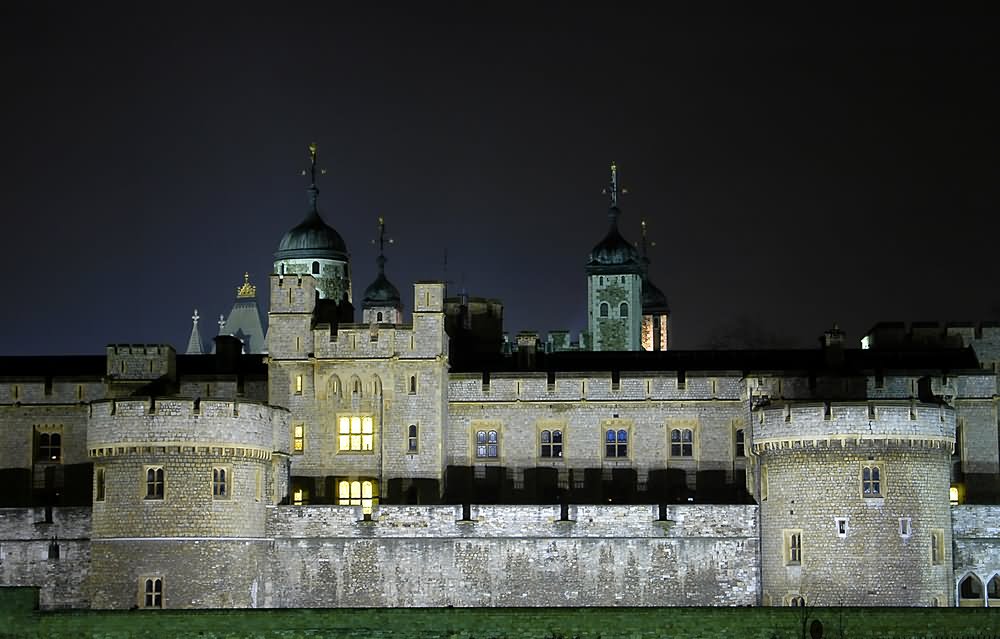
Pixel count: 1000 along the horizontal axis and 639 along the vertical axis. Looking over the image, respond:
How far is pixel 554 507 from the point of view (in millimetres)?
72938

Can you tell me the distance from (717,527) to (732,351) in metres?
16.3

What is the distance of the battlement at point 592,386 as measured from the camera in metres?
82.4

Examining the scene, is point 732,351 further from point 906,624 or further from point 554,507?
point 906,624

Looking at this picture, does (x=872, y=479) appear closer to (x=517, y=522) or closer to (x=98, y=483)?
(x=517, y=522)

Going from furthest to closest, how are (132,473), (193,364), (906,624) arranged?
1. (193,364)
2. (132,473)
3. (906,624)

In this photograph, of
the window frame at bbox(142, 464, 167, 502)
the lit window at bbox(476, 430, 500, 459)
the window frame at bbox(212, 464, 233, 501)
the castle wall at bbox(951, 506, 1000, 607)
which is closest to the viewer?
the window frame at bbox(142, 464, 167, 502)

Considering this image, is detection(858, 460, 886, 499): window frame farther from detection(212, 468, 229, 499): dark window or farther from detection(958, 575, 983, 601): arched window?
detection(212, 468, 229, 499): dark window

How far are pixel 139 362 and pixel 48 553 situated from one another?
Result: 13.2 m

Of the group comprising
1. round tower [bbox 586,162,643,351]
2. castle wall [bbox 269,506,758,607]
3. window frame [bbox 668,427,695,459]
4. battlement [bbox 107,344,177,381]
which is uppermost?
round tower [bbox 586,162,643,351]

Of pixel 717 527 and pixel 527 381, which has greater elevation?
pixel 527 381

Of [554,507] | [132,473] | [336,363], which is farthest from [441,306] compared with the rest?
[132,473]

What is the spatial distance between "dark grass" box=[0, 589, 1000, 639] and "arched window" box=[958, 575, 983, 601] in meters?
8.84

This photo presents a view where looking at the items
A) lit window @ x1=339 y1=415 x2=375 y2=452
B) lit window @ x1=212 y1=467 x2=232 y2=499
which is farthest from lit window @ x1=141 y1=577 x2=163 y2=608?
lit window @ x1=339 y1=415 x2=375 y2=452

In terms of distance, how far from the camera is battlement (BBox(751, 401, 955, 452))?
6931cm
